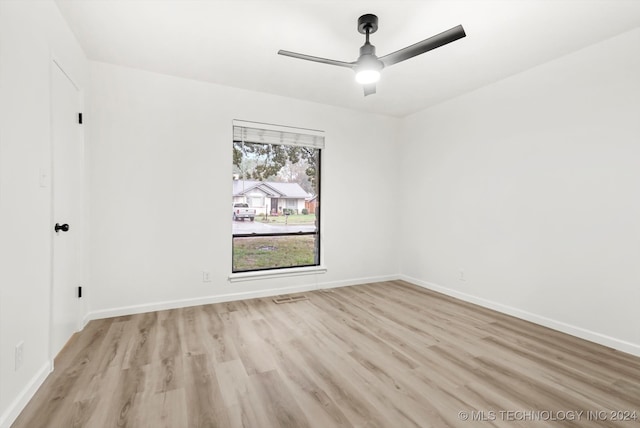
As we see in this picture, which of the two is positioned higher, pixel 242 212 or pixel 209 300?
pixel 242 212

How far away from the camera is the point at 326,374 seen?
2.13m

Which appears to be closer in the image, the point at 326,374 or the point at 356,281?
the point at 326,374

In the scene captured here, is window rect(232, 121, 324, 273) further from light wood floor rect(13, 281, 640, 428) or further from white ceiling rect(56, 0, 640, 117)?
light wood floor rect(13, 281, 640, 428)

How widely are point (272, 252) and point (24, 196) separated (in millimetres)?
2703

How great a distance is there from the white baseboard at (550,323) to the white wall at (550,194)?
1 centimetres

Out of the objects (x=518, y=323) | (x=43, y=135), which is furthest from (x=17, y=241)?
(x=518, y=323)

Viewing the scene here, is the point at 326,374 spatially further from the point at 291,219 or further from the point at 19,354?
the point at 291,219

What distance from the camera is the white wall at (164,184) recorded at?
3.14 meters

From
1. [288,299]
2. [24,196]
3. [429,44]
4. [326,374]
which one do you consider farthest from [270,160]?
[326,374]

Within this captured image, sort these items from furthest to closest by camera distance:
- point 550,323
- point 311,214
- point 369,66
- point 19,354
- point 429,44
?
point 311,214, point 550,323, point 369,66, point 429,44, point 19,354

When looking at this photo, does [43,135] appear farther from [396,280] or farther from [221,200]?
[396,280]

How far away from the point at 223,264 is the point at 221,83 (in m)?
2.16

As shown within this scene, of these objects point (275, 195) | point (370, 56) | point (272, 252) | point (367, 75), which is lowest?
point (272, 252)

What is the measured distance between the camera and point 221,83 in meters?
3.62
